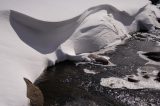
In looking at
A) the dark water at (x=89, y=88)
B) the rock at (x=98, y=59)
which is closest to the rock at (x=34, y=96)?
the dark water at (x=89, y=88)

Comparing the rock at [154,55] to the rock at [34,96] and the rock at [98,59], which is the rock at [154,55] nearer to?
the rock at [98,59]

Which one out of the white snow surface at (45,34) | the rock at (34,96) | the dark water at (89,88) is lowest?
the dark water at (89,88)

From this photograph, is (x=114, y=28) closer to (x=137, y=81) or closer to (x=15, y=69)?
(x=137, y=81)

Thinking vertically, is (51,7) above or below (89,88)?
above

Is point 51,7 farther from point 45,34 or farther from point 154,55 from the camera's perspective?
point 154,55

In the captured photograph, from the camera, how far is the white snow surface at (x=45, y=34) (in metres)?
6.92

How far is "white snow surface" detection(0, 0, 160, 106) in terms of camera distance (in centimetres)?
692

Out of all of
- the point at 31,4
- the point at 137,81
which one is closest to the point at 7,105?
the point at 137,81

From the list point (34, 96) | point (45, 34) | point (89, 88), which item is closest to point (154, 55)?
point (89, 88)

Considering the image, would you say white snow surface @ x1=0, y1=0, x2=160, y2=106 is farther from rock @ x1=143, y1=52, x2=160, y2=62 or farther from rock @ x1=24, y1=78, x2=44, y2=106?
rock @ x1=143, y1=52, x2=160, y2=62

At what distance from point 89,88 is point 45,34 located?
2225mm

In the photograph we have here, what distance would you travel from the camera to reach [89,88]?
7480mm

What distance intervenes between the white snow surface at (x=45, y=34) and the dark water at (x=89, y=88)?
1.22 feet

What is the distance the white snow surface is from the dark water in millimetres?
371
